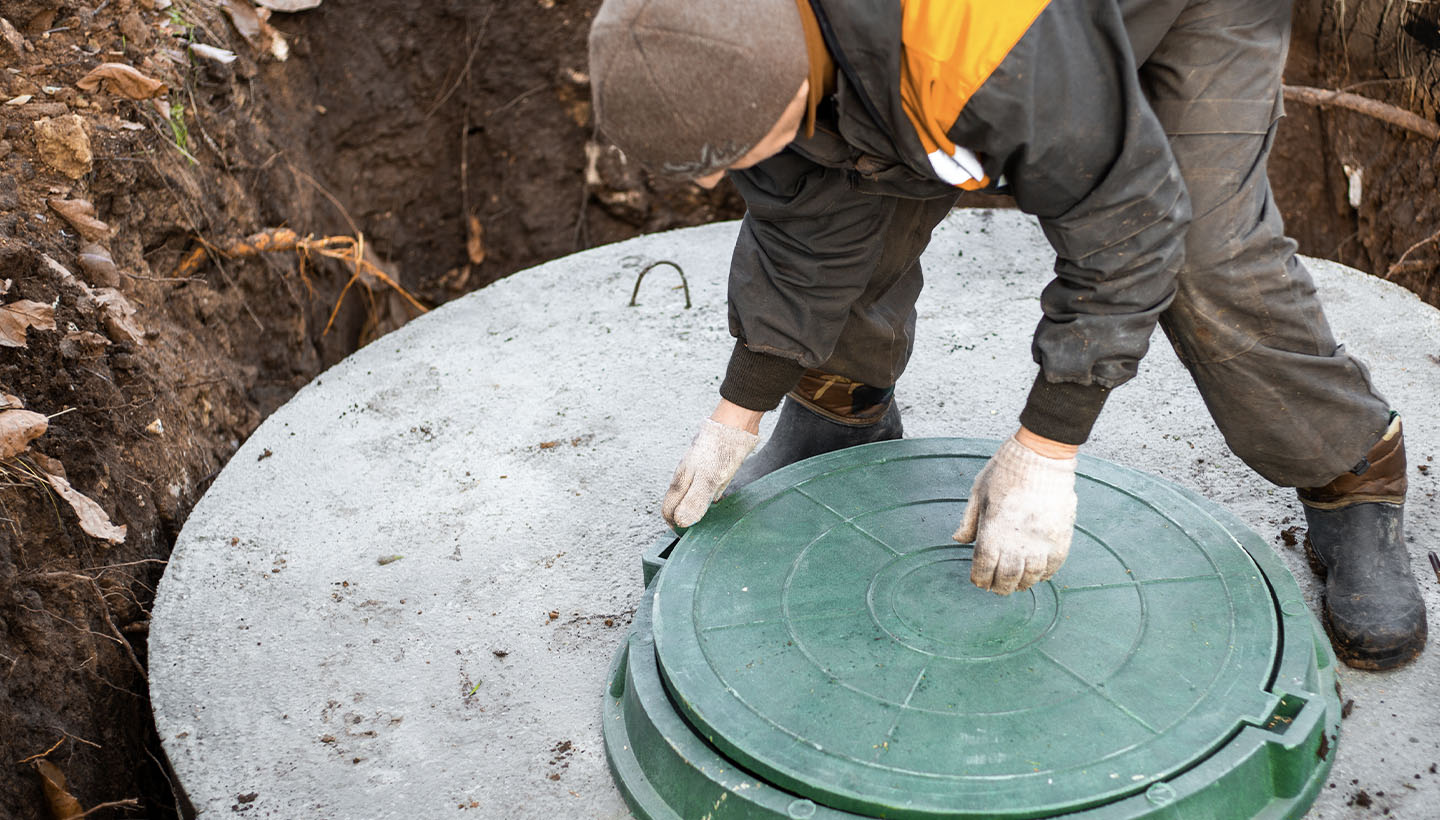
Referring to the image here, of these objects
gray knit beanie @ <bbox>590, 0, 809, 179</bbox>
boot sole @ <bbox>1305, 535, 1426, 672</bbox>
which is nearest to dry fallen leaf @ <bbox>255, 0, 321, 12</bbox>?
gray knit beanie @ <bbox>590, 0, 809, 179</bbox>

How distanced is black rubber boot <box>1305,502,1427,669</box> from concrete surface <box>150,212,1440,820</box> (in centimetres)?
4

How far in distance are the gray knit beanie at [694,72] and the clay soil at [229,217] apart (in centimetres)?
137

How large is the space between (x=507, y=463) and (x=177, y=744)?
2.96 ft

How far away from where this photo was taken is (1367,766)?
1.67m

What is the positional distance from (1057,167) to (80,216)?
223 centimetres

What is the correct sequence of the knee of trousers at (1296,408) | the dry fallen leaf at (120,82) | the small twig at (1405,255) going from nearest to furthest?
the knee of trousers at (1296,408) < the dry fallen leaf at (120,82) < the small twig at (1405,255)

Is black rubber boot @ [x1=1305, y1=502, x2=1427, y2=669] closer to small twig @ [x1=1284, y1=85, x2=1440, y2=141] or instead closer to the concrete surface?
the concrete surface

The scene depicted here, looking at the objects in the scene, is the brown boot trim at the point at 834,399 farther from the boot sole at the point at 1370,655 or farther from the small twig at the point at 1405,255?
the small twig at the point at 1405,255

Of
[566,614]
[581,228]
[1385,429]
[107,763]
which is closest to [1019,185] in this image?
[1385,429]

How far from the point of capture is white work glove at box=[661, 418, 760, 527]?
2008 millimetres

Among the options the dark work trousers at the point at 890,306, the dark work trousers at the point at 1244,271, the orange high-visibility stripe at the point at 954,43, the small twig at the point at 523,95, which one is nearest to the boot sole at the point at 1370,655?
the dark work trousers at the point at 1244,271

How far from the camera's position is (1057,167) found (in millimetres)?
1427

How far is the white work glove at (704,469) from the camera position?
6.59 ft

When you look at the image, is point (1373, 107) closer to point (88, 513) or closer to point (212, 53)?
point (212, 53)
